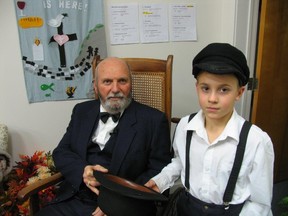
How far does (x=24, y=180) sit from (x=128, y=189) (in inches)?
42.1

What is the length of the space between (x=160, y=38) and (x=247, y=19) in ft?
2.24

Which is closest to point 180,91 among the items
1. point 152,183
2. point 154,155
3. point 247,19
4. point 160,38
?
point 160,38

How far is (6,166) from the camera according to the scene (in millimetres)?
1685

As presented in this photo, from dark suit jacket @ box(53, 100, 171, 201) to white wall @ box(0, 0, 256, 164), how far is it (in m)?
0.53

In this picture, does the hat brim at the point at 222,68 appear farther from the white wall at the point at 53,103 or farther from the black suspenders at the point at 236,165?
the white wall at the point at 53,103

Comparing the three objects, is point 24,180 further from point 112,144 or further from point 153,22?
point 153,22

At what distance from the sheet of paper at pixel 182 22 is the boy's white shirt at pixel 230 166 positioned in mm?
1147

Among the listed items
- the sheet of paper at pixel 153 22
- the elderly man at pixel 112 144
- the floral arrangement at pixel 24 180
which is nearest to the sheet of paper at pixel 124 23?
the sheet of paper at pixel 153 22

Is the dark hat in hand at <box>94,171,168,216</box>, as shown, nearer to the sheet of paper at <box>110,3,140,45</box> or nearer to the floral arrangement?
the floral arrangement

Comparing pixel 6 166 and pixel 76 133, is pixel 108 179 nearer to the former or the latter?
pixel 76 133

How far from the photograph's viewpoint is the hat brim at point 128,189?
0.97m

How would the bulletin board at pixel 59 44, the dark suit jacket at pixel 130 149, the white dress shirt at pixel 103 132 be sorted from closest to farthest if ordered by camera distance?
the dark suit jacket at pixel 130 149, the white dress shirt at pixel 103 132, the bulletin board at pixel 59 44

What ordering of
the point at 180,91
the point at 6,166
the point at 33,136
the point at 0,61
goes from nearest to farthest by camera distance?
1. the point at 6,166
2. the point at 0,61
3. the point at 33,136
4. the point at 180,91

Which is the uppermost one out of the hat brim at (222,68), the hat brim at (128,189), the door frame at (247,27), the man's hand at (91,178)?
the door frame at (247,27)
